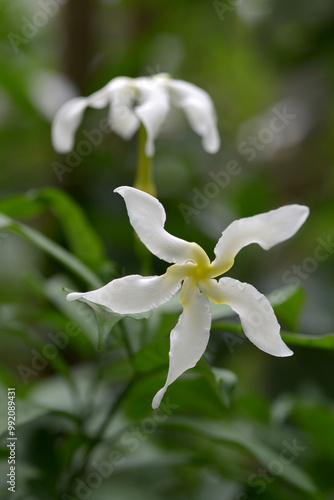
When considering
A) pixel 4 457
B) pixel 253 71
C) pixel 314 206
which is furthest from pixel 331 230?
pixel 4 457

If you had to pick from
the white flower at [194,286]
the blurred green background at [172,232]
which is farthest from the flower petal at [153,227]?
the blurred green background at [172,232]

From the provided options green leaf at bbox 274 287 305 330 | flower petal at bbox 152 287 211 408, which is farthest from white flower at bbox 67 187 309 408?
green leaf at bbox 274 287 305 330

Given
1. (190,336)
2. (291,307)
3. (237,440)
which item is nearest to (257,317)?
(190,336)

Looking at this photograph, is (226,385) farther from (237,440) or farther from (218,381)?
(237,440)

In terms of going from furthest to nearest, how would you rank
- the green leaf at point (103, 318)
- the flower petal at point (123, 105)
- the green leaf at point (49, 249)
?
the flower petal at point (123, 105) < the green leaf at point (49, 249) < the green leaf at point (103, 318)

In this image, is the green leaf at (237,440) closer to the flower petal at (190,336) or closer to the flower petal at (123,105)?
the flower petal at (190,336)
